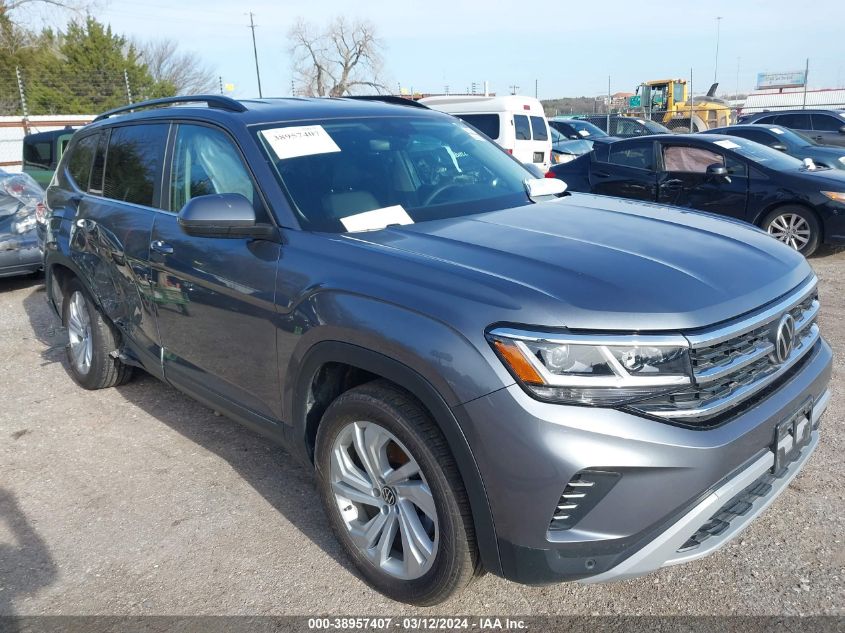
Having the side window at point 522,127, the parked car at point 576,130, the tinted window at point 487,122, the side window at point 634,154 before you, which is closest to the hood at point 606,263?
the side window at point 634,154

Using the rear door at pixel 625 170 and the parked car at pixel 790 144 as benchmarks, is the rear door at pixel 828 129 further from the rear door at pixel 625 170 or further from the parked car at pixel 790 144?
the rear door at pixel 625 170

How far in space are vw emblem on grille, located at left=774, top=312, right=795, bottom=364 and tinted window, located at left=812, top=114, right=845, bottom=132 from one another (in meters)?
17.3

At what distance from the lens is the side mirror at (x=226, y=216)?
9.39ft

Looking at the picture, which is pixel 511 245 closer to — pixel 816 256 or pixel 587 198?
pixel 587 198

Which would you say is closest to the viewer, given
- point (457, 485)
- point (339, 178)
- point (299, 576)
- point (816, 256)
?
point (457, 485)

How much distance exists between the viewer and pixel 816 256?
8453 millimetres

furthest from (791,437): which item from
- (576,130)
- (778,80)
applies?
(778,80)

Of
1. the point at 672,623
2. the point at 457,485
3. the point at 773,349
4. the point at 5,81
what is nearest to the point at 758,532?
the point at 672,623

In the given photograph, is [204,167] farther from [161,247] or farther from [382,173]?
[382,173]

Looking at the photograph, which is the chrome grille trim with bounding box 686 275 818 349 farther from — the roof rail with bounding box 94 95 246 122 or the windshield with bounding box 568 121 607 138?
the windshield with bounding box 568 121 607 138

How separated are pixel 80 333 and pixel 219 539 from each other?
8.06 ft

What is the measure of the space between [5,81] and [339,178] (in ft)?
111

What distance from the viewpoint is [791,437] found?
247cm

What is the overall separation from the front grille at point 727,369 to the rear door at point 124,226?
2.70 m
